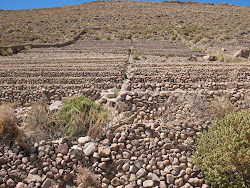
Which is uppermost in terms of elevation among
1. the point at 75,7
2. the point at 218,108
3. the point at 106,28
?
the point at 75,7

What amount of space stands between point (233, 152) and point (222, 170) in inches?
13.5

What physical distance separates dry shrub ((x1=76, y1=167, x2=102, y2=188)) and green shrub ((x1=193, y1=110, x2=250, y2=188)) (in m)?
1.84

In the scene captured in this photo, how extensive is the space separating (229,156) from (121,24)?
3947 cm

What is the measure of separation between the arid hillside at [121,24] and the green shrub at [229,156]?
23.9 metres

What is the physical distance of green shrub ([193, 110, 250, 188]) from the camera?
3.20 meters

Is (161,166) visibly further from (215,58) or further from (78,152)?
(215,58)

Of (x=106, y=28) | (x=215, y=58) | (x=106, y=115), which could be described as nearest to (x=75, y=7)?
(x=106, y=28)

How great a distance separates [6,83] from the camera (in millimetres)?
9383

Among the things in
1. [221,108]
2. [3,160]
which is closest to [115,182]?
[3,160]

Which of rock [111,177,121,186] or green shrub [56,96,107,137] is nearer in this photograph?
rock [111,177,121,186]

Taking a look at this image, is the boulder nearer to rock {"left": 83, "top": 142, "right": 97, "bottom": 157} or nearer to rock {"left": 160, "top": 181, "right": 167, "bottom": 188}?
rock {"left": 83, "top": 142, "right": 97, "bottom": 157}

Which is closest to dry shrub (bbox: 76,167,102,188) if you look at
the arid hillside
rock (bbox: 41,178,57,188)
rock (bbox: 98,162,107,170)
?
rock (bbox: 98,162,107,170)

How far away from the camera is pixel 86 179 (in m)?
3.50

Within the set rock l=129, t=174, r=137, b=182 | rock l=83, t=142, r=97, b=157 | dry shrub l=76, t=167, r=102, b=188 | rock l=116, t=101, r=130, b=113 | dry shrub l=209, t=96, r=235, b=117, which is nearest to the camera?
dry shrub l=76, t=167, r=102, b=188
